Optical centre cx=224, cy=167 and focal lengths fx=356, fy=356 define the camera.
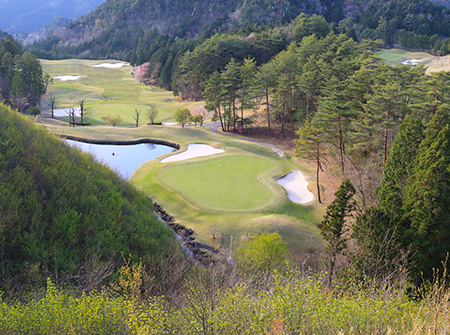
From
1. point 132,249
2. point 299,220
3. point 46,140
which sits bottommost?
point 299,220

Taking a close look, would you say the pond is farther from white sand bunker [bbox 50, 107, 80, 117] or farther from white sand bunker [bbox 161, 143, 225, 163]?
white sand bunker [bbox 50, 107, 80, 117]

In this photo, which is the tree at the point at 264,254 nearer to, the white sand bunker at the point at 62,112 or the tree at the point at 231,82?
the tree at the point at 231,82

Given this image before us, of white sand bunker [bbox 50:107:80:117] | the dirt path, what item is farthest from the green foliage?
white sand bunker [bbox 50:107:80:117]

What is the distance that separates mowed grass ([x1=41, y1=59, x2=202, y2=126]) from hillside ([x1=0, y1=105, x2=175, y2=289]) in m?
45.6

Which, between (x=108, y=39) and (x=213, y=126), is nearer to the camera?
Result: (x=213, y=126)

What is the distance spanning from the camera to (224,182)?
35.3 metres

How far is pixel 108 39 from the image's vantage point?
528ft

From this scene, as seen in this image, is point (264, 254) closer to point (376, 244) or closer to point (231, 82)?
point (376, 244)

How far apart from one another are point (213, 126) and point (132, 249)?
47624mm

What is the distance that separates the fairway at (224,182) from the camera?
3136cm

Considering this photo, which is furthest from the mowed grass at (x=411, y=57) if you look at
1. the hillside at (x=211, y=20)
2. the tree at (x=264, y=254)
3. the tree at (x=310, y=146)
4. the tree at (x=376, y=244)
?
the tree at (x=264, y=254)

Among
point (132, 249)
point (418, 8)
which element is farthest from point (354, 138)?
point (418, 8)

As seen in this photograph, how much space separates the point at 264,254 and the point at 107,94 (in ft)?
246

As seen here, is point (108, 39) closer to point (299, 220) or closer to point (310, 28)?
point (310, 28)
